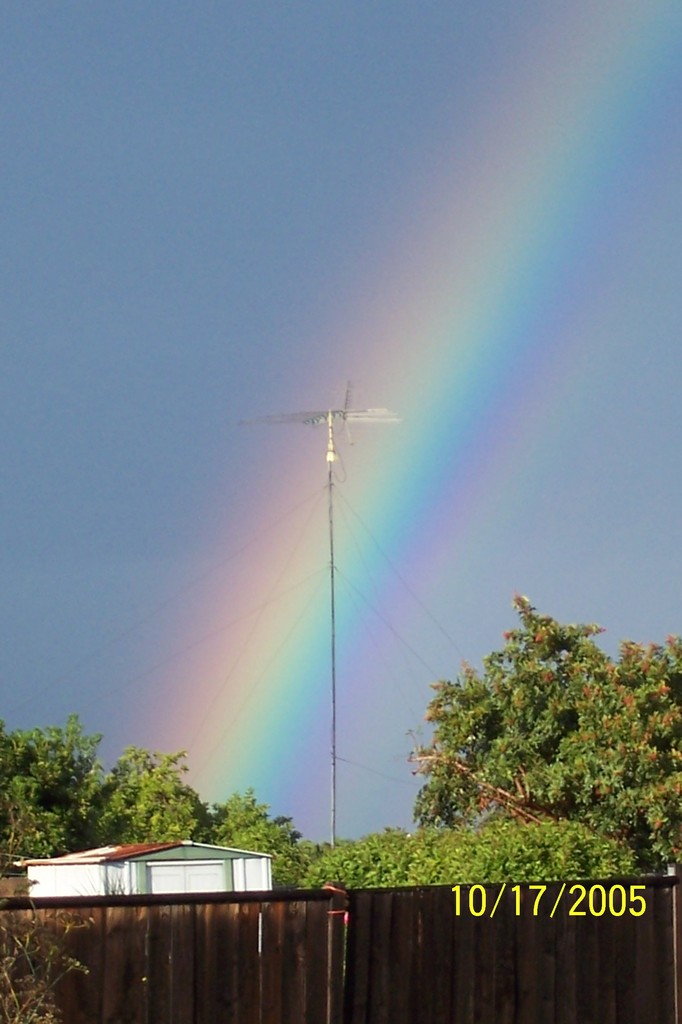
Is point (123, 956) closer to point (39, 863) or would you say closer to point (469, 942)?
point (469, 942)

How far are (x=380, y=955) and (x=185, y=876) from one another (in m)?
8.07

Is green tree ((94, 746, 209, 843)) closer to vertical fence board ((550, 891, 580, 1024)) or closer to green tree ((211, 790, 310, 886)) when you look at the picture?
green tree ((211, 790, 310, 886))

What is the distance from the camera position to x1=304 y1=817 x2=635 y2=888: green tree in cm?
1477

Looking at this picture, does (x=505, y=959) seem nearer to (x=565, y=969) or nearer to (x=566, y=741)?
(x=565, y=969)

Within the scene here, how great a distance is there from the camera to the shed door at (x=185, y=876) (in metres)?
18.5

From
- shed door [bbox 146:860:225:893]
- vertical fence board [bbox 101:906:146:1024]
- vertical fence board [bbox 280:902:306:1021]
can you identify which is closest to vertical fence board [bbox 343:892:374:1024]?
vertical fence board [bbox 280:902:306:1021]

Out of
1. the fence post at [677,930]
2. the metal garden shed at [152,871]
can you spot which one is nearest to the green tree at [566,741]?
the metal garden shed at [152,871]

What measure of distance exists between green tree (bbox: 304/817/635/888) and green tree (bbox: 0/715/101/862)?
62.6 feet

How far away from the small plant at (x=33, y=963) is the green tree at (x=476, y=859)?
4.96m

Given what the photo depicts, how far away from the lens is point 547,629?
3434cm

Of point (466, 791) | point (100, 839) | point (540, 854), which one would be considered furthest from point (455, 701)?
point (540, 854)

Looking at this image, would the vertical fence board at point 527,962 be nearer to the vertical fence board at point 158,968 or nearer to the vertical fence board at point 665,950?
the vertical fence board at point 665,950

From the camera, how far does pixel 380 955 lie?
1148 centimetres

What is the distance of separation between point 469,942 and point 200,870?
8.25 meters
